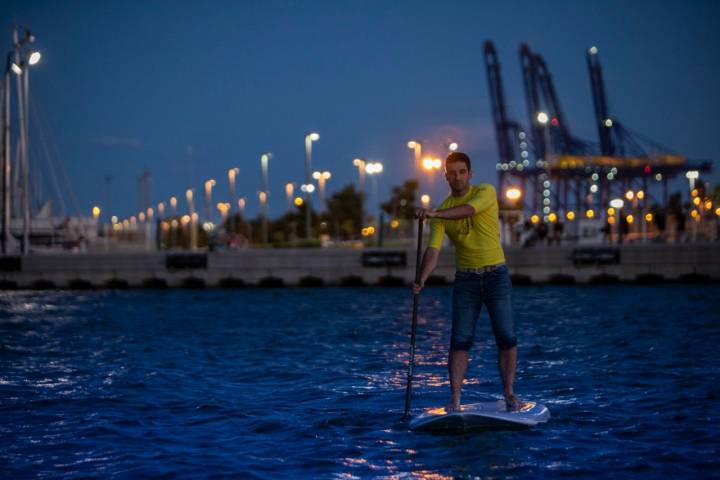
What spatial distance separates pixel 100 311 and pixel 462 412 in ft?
72.4

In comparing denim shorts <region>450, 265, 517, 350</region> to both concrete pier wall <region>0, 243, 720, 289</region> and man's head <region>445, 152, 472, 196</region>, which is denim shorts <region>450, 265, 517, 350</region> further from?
concrete pier wall <region>0, 243, 720, 289</region>

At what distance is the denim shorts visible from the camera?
27.7 ft

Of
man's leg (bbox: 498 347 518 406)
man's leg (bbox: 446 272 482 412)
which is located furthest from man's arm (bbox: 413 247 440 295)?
man's leg (bbox: 498 347 518 406)

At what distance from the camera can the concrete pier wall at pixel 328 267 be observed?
3966 centimetres

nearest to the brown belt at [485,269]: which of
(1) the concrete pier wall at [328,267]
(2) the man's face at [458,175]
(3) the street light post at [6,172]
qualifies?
(2) the man's face at [458,175]

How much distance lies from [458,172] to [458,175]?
0.02 meters

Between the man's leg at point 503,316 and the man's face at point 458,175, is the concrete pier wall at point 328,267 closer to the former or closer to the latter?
the man's leg at point 503,316

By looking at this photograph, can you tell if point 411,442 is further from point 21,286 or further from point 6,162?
point 6,162

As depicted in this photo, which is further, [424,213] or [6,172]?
[6,172]

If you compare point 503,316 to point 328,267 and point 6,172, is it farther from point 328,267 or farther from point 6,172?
point 6,172

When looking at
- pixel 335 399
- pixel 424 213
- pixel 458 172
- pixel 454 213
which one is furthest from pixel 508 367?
pixel 335 399

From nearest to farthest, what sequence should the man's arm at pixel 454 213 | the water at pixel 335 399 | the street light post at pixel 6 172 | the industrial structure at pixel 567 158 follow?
1. the water at pixel 335 399
2. the man's arm at pixel 454 213
3. the street light post at pixel 6 172
4. the industrial structure at pixel 567 158

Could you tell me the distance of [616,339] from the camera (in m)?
17.5

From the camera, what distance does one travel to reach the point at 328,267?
137ft
